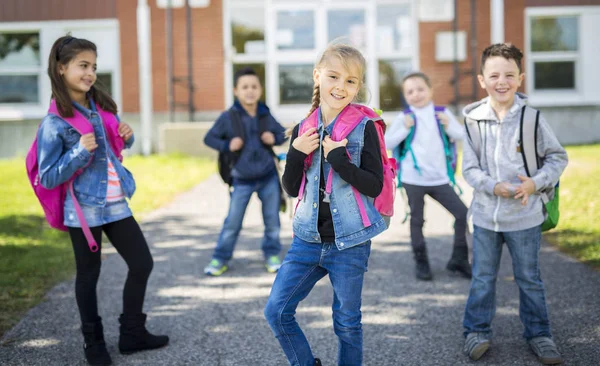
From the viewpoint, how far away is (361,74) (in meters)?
3.00

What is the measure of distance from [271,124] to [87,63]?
6.90ft

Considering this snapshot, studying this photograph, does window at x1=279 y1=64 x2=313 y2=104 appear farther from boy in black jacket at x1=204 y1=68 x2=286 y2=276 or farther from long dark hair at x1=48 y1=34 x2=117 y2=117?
long dark hair at x1=48 y1=34 x2=117 y2=117

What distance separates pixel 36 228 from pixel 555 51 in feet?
37.9

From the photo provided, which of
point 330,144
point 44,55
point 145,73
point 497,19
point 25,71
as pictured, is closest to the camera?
point 330,144

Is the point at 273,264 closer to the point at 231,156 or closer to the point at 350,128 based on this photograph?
the point at 231,156

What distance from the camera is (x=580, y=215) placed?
7059mm

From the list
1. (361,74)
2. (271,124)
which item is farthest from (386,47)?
(361,74)

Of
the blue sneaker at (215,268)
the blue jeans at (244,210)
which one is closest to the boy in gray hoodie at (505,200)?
the blue jeans at (244,210)

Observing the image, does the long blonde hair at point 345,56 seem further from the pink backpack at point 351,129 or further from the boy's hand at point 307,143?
the boy's hand at point 307,143

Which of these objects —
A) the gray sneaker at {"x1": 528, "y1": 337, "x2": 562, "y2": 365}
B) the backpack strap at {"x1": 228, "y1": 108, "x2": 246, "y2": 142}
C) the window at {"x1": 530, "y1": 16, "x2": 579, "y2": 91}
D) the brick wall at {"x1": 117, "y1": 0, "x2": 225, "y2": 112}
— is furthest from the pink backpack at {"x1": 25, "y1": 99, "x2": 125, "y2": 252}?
the window at {"x1": 530, "y1": 16, "x2": 579, "y2": 91}

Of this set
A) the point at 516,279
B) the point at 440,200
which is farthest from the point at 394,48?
the point at 516,279

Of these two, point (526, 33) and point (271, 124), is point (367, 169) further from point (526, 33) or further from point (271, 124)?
point (526, 33)

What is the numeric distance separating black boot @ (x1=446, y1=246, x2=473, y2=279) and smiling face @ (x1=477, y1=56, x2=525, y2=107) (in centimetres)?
182

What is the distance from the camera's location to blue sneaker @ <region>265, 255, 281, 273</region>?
547 cm
